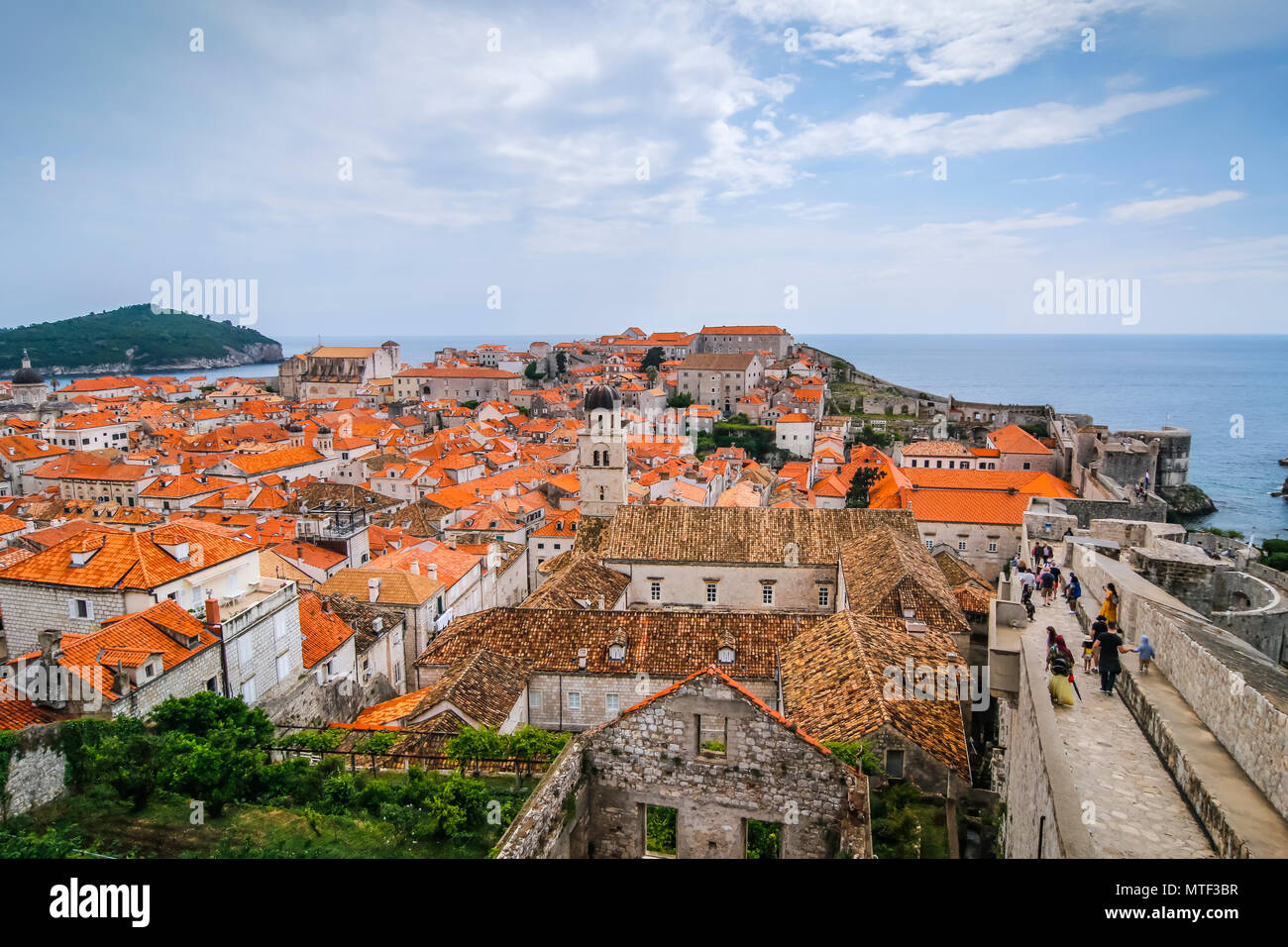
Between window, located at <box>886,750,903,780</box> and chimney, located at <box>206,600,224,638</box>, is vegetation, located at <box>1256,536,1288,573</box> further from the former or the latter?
chimney, located at <box>206,600,224,638</box>

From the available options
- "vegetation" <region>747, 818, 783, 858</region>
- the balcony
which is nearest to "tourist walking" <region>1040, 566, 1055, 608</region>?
"vegetation" <region>747, 818, 783, 858</region>

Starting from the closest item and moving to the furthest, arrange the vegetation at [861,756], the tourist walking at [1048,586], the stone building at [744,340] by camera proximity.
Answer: the vegetation at [861,756] → the tourist walking at [1048,586] → the stone building at [744,340]

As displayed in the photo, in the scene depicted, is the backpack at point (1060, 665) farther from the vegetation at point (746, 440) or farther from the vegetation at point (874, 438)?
the vegetation at point (874, 438)

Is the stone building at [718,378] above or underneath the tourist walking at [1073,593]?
above

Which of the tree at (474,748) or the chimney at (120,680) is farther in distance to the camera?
the chimney at (120,680)

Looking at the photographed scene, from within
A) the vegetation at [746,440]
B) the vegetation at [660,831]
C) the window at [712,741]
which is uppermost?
the vegetation at [746,440]

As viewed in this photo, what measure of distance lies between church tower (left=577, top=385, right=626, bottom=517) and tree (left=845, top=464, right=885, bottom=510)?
60.8 feet

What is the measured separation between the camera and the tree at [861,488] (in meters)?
51.0

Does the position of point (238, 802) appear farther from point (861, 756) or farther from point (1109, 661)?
point (1109, 661)

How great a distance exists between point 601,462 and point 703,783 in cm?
2977

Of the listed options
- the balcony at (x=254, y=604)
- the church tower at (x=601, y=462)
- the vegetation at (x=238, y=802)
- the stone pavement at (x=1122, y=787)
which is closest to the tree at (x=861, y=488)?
the church tower at (x=601, y=462)

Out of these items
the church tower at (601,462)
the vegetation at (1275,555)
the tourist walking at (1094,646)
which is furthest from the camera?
the vegetation at (1275,555)

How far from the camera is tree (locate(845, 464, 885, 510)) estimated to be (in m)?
51.0

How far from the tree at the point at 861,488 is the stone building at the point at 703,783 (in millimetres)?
41857
